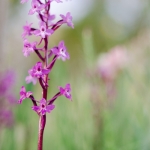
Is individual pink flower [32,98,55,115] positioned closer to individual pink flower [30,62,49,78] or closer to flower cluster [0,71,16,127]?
individual pink flower [30,62,49,78]

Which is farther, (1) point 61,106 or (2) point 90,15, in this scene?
(2) point 90,15

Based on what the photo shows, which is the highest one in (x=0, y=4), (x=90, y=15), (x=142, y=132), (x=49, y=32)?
(x=90, y=15)

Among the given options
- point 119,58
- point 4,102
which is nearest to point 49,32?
point 4,102

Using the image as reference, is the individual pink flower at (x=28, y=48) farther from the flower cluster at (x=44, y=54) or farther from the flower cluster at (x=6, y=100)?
the flower cluster at (x=6, y=100)

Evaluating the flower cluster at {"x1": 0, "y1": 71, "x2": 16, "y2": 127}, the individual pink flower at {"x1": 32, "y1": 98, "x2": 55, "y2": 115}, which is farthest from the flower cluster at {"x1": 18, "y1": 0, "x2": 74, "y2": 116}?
the flower cluster at {"x1": 0, "y1": 71, "x2": 16, "y2": 127}

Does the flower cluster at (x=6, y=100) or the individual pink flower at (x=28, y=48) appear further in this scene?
the flower cluster at (x=6, y=100)

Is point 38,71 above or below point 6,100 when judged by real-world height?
below

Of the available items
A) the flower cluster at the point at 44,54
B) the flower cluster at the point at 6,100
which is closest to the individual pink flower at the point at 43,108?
the flower cluster at the point at 44,54

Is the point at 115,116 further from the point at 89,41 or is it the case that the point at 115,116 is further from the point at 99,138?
the point at 89,41

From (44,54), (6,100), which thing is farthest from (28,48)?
(6,100)

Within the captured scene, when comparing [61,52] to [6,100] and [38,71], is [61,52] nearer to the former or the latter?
[38,71]

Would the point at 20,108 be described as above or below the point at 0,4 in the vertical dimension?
below
